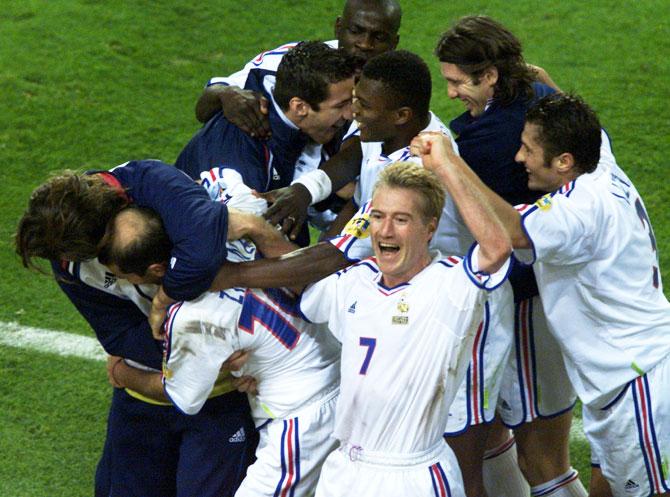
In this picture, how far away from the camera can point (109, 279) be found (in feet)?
14.3

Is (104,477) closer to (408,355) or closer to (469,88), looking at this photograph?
(408,355)

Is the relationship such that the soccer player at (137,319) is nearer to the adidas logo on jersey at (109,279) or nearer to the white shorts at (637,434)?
the adidas logo on jersey at (109,279)

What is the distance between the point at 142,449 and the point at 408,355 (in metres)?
1.21

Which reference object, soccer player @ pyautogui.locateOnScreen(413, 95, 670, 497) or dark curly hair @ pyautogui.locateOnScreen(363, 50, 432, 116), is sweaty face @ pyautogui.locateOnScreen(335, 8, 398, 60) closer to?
dark curly hair @ pyautogui.locateOnScreen(363, 50, 432, 116)

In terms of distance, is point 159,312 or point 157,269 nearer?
point 157,269

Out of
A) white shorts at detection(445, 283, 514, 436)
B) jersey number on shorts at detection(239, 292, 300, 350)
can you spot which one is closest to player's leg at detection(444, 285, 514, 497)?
white shorts at detection(445, 283, 514, 436)

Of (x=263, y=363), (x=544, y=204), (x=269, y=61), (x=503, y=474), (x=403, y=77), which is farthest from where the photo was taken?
(x=269, y=61)

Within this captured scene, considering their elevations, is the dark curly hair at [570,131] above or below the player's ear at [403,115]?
above

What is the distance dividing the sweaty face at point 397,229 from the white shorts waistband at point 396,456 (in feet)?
1.93

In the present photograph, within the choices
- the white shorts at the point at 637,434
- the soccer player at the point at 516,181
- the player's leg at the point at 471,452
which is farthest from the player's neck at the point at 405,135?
the white shorts at the point at 637,434

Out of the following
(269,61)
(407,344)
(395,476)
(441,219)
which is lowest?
(395,476)

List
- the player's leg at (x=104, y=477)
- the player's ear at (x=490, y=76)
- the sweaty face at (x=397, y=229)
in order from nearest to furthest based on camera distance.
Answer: the sweaty face at (x=397, y=229) → the player's ear at (x=490, y=76) → the player's leg at (x=104, y=477)

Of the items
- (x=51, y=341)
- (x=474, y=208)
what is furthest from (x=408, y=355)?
(x=51, y=341)

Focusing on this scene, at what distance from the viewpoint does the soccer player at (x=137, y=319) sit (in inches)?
156
